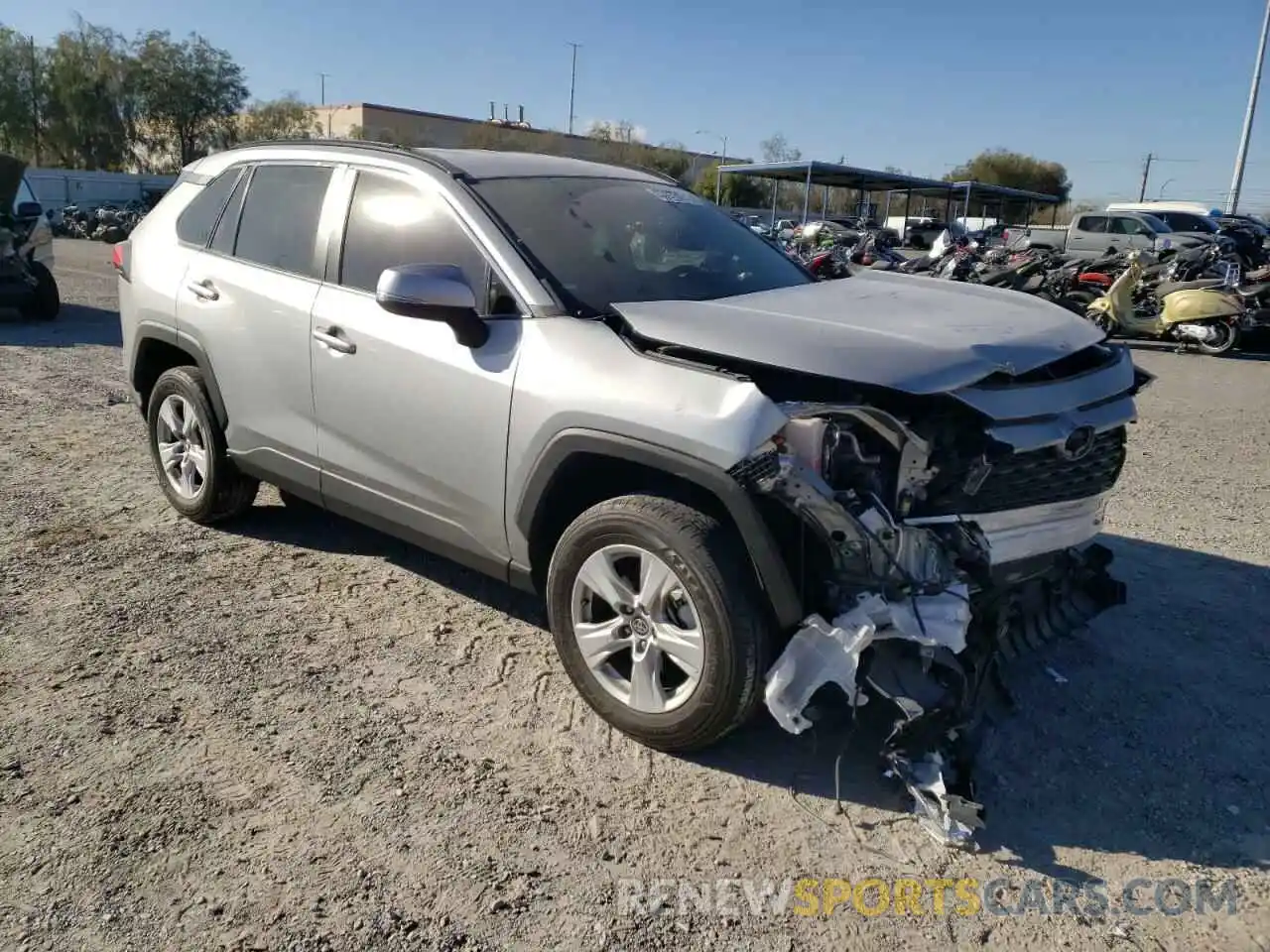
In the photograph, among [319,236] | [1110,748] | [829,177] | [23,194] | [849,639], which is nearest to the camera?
[849,639]

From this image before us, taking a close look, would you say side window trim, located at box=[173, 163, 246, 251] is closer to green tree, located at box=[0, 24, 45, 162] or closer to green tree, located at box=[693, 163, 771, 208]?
green tree, located at box=[693, 163, 771, 208]

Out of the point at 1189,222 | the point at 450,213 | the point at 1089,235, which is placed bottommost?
the point at 450,213

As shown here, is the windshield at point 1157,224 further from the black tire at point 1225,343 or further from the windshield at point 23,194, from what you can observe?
the windshield at point 23,194

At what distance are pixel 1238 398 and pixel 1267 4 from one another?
118 ft

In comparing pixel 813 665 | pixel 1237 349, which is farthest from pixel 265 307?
pixel 1237 349

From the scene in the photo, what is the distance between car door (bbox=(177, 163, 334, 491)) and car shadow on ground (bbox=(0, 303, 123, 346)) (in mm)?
6995

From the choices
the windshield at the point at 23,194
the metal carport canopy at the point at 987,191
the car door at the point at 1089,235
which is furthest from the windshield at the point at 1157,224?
the windshield at the point at 23,194

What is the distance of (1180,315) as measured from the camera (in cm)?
1296

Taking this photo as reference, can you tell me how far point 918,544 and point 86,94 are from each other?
2728 inches

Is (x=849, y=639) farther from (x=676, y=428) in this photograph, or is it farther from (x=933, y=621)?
(x=676, y=428)

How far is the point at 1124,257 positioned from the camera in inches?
612

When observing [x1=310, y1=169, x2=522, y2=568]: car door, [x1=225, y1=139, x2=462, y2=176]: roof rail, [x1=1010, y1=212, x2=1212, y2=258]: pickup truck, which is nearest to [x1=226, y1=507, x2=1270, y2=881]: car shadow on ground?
[x1=310, y1=169, x2=522, y2=568]: car door

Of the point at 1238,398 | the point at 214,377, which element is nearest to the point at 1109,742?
the point at 214,377

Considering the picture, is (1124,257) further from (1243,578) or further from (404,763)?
(404,763)
